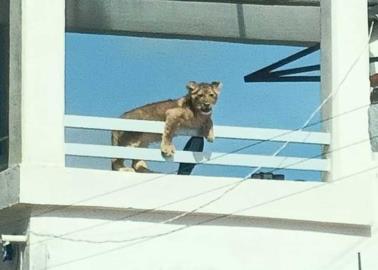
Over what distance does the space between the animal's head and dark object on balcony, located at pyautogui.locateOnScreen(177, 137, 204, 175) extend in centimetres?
37

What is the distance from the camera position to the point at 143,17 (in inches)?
658

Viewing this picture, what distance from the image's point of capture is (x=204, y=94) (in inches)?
531

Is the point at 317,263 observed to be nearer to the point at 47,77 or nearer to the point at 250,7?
the point at 47,77

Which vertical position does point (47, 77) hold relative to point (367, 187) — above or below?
above

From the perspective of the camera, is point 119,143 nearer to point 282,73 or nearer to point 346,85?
point 346,85

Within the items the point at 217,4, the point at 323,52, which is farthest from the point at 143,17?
the point at 323,52

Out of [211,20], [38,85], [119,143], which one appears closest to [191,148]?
[119,143]

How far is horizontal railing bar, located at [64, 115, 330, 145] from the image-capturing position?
1322 centimetres

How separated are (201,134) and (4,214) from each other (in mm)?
1780

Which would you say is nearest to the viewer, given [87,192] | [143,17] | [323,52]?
[87,192]

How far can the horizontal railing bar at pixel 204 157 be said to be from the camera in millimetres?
13180

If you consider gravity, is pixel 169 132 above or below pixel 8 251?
above

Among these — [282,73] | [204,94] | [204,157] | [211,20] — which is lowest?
[204,157]

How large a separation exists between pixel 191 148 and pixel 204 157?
0.34 m
